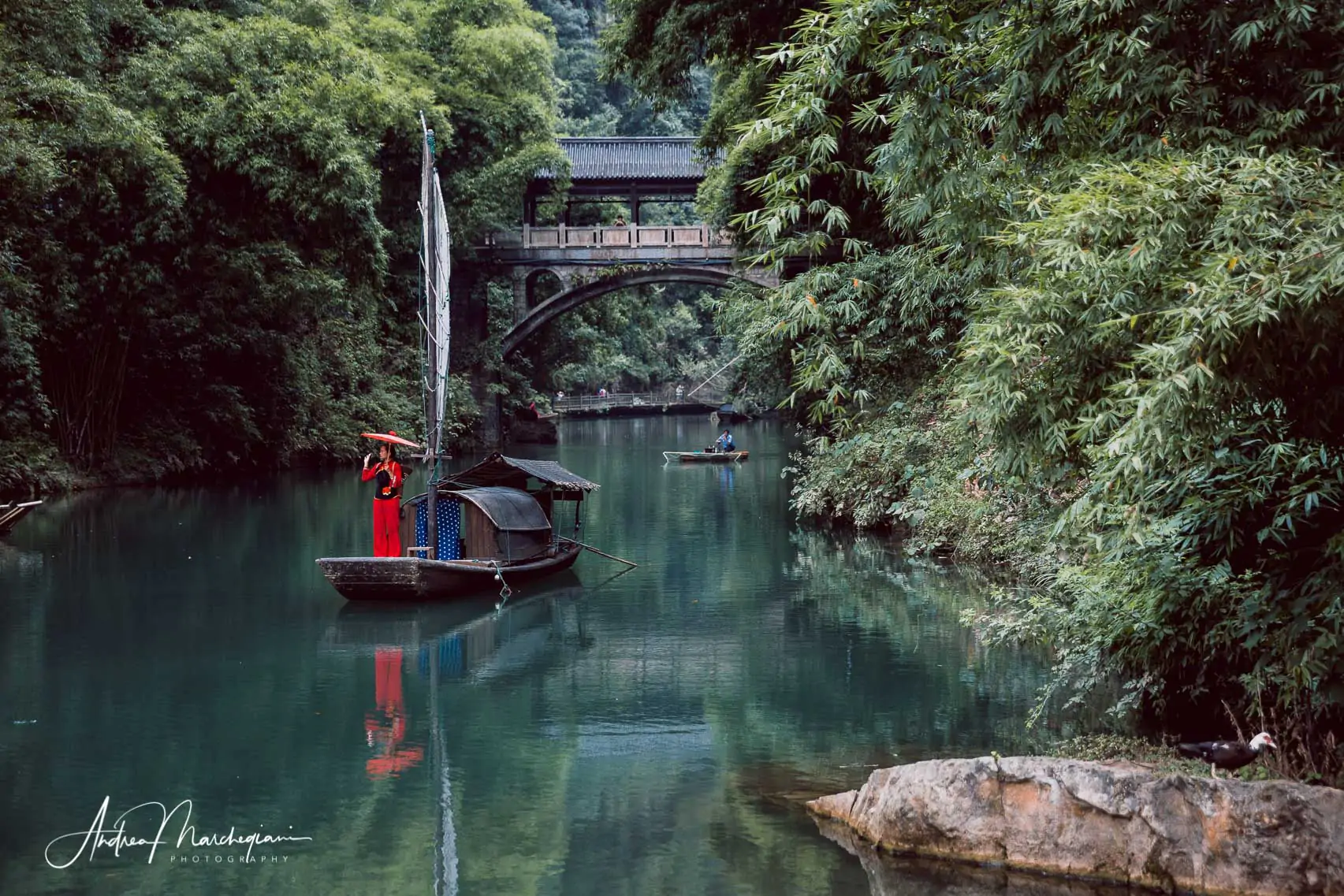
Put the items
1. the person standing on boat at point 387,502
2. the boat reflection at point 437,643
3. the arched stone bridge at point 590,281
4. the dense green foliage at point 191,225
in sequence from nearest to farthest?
the boat reflection at point 437,643
the person standing on boat at point 387,502
the dense green foliage at point 191,225
the arched stone bridge at point 590,281

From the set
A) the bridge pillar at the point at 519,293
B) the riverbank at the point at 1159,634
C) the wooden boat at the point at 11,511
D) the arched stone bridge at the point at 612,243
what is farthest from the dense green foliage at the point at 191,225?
the riverbank at the point at 1159,634

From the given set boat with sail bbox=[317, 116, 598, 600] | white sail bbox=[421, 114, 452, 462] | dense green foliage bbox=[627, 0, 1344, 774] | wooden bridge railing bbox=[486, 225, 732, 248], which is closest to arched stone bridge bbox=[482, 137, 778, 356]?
wooden bridge railing bbox=[486, 225, 732, 248]

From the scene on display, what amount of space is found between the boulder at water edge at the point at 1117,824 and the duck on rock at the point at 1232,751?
1.00 ft

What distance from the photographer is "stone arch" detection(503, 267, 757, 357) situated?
31016mm

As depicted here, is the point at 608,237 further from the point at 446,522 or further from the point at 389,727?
the point at 389,727

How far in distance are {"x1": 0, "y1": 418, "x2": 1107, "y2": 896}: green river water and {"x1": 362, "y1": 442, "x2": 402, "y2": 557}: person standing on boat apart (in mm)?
729

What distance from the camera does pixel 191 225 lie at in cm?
1994

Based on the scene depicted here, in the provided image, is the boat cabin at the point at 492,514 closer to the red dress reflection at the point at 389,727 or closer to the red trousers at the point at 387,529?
the red trousers at the point at 387,529

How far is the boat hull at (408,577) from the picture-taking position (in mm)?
11836

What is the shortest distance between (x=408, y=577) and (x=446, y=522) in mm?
1867

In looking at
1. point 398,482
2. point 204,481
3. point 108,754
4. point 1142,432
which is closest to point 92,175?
point 204,481

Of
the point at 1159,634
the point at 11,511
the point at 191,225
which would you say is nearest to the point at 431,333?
the point at 11,511

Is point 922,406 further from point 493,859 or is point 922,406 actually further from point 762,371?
point 493,859

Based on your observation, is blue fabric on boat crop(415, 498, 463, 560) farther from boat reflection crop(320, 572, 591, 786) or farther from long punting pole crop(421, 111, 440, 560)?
boat reflection crop(320, 572, 591, 786)
